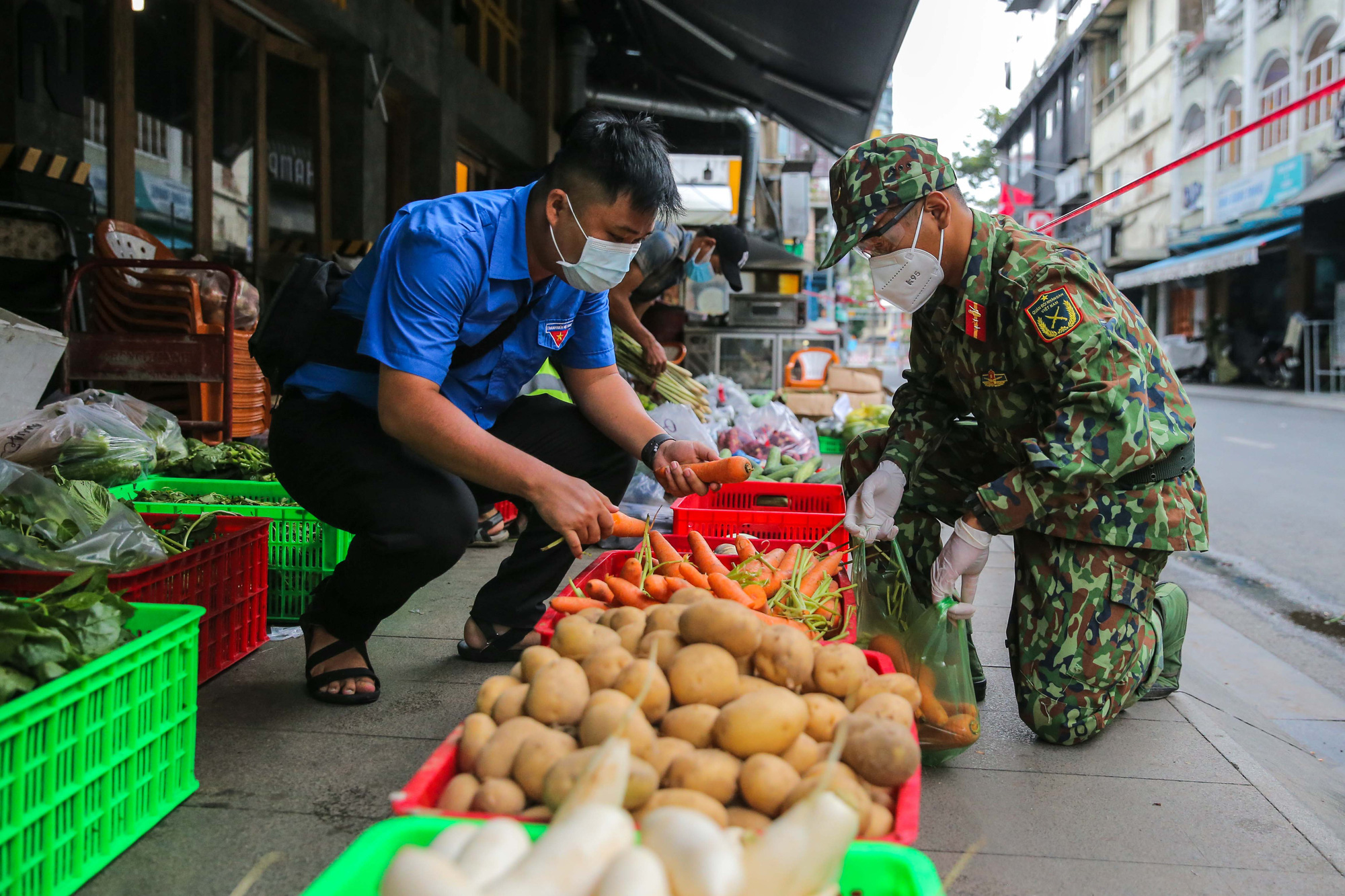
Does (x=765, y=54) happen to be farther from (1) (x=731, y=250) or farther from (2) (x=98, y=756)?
(2) (x=98, y=756)

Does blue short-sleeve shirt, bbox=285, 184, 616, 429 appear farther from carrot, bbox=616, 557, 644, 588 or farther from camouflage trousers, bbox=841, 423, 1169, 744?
camouflage trousers, bbox=841, 423, 1169, 744

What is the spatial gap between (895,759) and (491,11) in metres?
10.8

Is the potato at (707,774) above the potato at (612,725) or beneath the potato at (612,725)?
beneath

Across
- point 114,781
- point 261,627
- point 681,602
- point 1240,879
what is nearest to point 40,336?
point 261,627

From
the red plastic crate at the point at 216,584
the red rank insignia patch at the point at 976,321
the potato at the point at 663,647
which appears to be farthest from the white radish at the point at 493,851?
the red rank insignia patch at the point at 976,321

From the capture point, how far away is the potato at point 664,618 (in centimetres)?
165

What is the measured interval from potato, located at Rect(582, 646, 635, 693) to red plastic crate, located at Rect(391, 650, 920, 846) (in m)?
0.22

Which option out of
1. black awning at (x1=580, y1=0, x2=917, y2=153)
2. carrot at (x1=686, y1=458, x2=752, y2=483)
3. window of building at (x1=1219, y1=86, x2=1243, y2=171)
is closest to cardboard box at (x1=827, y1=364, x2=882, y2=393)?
black awning at (x1=580, y1=0, x2=917, y2=153)

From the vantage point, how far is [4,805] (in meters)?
1.44

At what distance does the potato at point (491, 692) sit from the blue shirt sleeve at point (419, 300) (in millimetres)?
961

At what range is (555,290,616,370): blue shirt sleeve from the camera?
2.99m

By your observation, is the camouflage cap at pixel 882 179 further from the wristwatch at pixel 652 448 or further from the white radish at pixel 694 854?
the white radish at pixel 694 854

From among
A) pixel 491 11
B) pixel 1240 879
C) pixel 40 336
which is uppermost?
pixel 491 11

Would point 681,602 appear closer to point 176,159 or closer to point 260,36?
point 176,159
